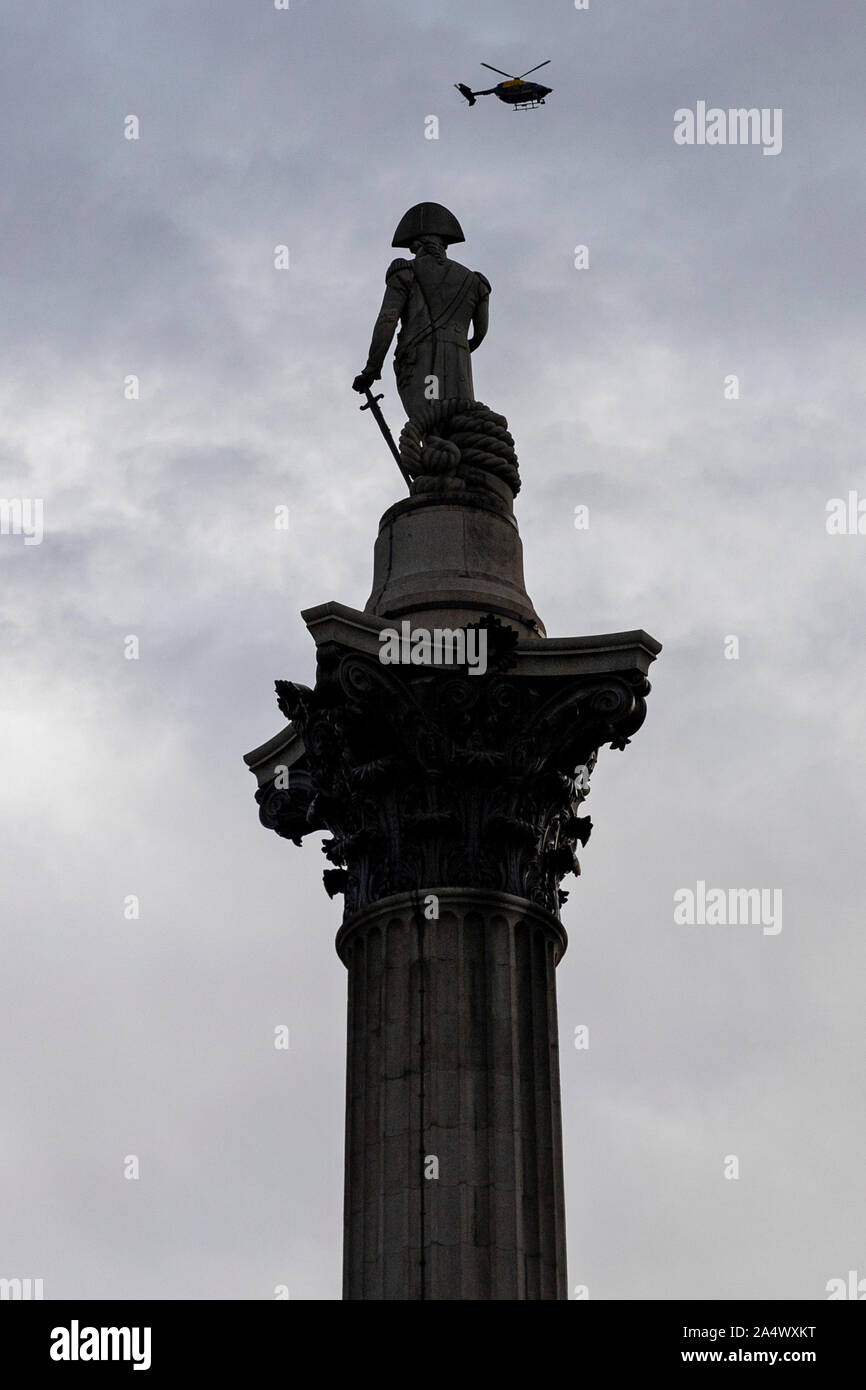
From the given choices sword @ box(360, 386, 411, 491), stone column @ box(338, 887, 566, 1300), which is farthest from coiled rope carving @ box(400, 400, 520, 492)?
stone column @ box(338, 887, 566, 1300)

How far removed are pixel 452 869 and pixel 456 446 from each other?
22.5 ft

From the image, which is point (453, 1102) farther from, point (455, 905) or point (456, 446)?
point (456, 446)

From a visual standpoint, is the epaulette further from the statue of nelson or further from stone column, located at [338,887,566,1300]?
stone column, located at [338,887,566,1300]

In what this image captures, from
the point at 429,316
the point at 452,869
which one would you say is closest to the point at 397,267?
the point at 429,316

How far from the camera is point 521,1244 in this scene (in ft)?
104

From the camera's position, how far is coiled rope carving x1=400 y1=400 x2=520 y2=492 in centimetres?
3762

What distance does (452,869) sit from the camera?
33969mm

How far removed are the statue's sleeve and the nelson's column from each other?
2813 millimetres

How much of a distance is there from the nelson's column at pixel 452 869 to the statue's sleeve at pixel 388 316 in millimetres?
2813

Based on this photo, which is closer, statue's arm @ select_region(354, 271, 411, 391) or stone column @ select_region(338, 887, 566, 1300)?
stone column @ select_region(338, 887, 566, 1300)

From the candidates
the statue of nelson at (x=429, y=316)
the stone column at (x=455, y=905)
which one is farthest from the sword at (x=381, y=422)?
the stone column at (x=455, y=905)
